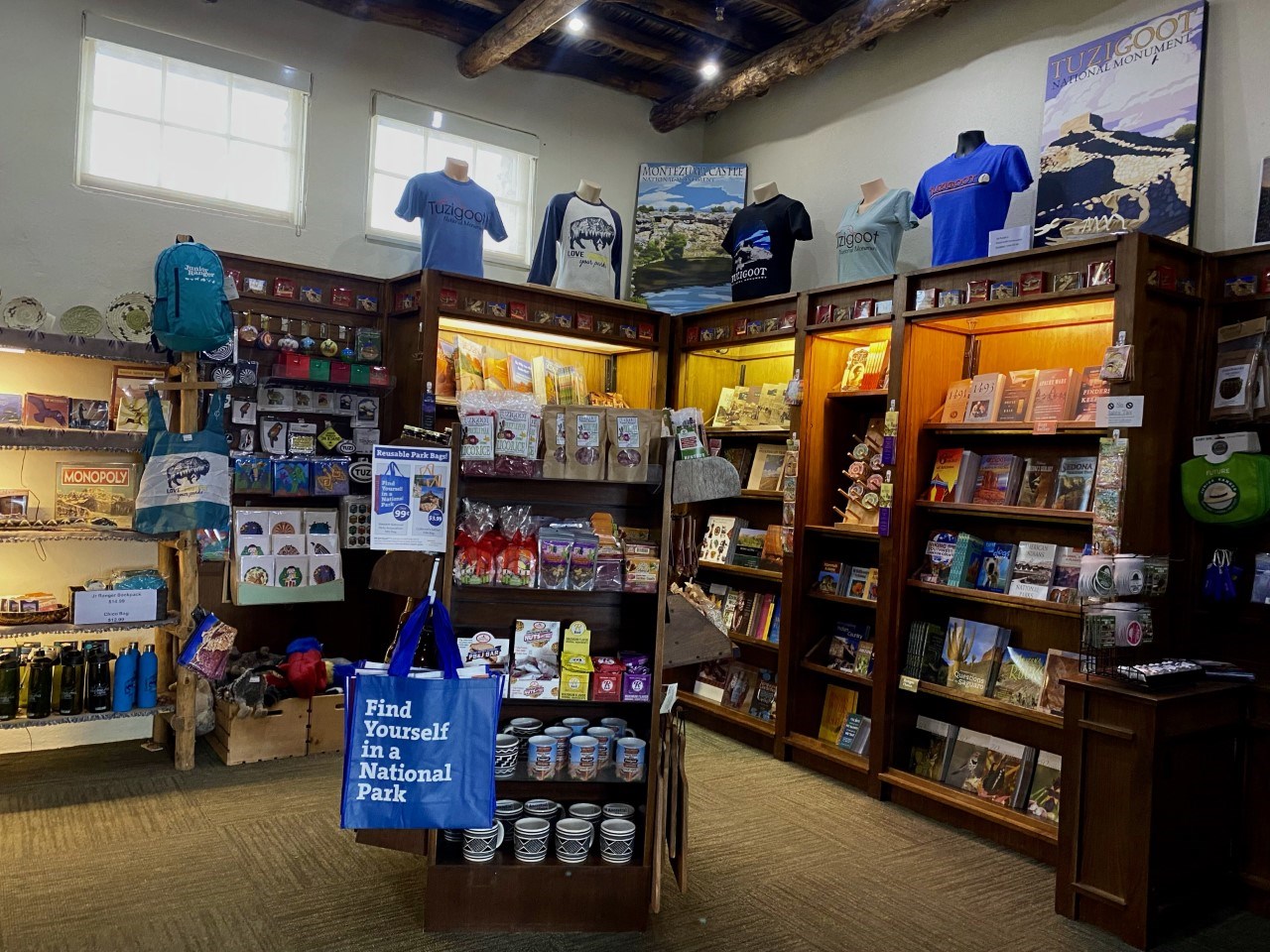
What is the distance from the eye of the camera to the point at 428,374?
4785 millimetres

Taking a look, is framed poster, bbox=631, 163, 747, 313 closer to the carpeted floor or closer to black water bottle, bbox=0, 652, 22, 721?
the carpeted floor

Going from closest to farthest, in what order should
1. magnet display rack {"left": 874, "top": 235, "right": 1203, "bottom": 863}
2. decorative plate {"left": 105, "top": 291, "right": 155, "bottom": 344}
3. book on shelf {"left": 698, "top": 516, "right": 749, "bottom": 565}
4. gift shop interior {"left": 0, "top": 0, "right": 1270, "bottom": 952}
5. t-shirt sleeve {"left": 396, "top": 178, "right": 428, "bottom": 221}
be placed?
1. gift shop interior {"left": 0, "top": 0, "right": 1270, "bottom": 952}
2. magnet display rack {"left": 874, "top": 235, "right": 1203, "bottom": 863}
3. decorative plate {"left": 105, "top": 291, "right": 155, "bottom": 344}
4. t-shirt sleeve {"left": 396, "top": 178, "right": 428, "bottom": 221}
5. book on shelf {"left": 698, "top": 516, "right": 749, "bottom": 565}

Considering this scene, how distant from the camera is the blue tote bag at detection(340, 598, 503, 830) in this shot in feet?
7.89

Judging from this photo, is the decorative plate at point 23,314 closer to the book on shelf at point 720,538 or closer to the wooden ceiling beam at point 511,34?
the wooden ceiling beam at point 511,34

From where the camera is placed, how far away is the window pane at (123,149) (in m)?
4.58

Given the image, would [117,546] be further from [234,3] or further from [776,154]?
[776,154]

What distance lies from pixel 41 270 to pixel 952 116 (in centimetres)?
460

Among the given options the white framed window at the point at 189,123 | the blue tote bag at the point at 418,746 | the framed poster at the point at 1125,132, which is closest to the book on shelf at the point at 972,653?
the framed poster at the point at 1125,132

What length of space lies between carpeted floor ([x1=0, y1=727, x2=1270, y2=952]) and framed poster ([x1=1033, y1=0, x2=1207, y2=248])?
274 centimetres

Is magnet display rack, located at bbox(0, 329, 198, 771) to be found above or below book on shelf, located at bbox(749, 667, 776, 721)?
above

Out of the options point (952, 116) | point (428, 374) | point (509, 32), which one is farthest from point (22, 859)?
point (952, 116)

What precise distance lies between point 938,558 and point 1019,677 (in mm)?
611

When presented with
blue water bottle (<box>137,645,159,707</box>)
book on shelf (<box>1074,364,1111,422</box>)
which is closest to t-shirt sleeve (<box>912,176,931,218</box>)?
book on shelf (<box>1074,364,1111,422</box>)

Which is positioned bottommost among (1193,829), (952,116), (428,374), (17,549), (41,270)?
(1193,829)
